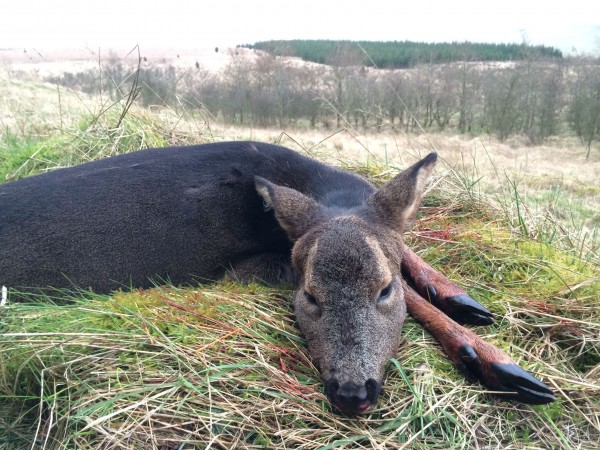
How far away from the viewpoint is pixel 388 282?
3.48 metres

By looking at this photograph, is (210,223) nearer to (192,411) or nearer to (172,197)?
(172,197)

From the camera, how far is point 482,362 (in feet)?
11.1

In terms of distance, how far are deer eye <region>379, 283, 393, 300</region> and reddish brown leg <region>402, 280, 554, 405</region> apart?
1.60 feet

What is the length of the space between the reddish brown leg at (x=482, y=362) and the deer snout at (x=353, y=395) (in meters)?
0.74

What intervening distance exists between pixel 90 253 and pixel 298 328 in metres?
1.81

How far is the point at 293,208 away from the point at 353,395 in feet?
5.10

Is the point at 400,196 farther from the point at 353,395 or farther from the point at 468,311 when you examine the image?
the point at 353,395

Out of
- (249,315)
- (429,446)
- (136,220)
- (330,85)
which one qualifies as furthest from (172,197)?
(330,85)

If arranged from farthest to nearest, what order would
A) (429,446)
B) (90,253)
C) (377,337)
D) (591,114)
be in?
(591,114), (90,253), (377,337), (429,446)

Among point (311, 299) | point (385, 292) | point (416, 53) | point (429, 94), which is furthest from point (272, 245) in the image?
point (416, 53)

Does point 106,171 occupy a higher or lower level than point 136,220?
higher

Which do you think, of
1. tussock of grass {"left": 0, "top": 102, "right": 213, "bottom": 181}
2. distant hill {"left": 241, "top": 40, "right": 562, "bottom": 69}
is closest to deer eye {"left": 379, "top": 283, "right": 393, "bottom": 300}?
tussock of grass {"left": 0, "top": 102, "right": 213, "bottom": 181}

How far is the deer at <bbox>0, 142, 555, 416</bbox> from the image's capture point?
3.28 metres

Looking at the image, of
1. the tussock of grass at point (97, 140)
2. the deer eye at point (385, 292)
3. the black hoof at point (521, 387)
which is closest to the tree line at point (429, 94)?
the tussock of grass at point (97, 140)
